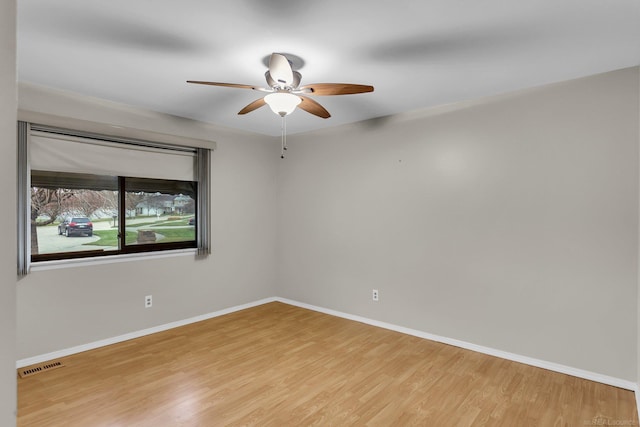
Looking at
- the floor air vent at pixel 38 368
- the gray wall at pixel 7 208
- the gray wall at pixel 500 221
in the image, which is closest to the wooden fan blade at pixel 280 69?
the gray wall at pixel 7 208

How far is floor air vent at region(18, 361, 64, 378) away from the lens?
2.74 m

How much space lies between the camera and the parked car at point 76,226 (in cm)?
319

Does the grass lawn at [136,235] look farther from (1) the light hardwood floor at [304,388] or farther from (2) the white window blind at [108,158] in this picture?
(1) the light hardwood floor at [304,388]

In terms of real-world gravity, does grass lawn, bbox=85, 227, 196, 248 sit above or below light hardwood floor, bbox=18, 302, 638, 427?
above

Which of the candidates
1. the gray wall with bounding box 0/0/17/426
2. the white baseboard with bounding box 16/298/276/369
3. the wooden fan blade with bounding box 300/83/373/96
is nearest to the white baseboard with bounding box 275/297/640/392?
the white baseboard with bounding box 16/298/276/369

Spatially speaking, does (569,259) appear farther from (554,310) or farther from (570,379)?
(570,379)

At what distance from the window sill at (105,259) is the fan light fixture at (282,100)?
89.6 inches

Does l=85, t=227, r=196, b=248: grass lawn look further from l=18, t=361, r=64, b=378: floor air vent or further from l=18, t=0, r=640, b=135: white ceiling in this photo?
l=18, t=0, r=640, b=135: white ceiling

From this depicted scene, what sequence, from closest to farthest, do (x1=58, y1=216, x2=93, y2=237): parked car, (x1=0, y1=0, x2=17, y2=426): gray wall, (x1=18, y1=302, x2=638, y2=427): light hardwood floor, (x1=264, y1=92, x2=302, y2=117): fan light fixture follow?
(x1=0, y1=0, x2=17, y2=426): gray wall, (x1=18, y1=302, x2=638, y2=427): light hardwood floor, (x1=264, y1=92, x2=302, y2=117): fan light fixture, (x1=58, y1=216, x2=93, y2=237): parked car

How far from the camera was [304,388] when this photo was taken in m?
2.57

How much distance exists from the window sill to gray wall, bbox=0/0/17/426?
→ 2.65 m

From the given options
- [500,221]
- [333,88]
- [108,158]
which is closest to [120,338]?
[108,158]

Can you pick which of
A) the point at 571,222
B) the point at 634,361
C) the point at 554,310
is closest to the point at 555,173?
A: the point at 571,222

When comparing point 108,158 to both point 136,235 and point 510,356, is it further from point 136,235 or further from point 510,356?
point 510,356
